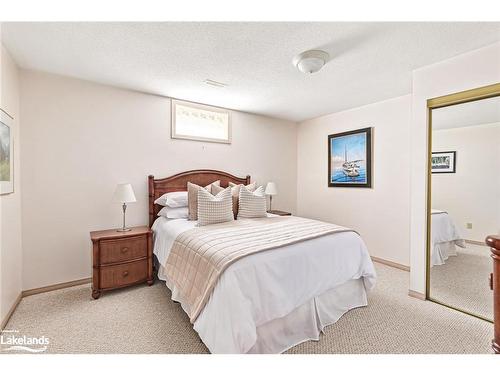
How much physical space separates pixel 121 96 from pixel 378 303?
Result: 12.4 feet

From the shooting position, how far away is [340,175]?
393 centimetres

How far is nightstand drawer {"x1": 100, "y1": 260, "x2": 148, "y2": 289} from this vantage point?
2.35 metres

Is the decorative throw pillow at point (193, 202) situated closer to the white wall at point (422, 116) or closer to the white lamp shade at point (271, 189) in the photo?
the white lamp shade at point (271, 189)

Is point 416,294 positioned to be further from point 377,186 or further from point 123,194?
point 123,194

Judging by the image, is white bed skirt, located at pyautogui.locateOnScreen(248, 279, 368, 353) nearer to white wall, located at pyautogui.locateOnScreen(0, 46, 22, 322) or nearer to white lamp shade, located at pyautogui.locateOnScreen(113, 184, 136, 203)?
white lamp shade, located at pyautogui.locateOnScreen(113, 184, 136, 203)

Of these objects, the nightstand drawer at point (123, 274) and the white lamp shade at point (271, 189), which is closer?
the nightstand drawer at point (123, 274)

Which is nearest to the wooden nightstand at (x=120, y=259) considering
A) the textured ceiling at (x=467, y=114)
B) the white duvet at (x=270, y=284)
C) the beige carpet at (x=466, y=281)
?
the white duvet at (x=270, y=284)

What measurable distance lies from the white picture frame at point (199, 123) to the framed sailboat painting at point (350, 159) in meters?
1.86

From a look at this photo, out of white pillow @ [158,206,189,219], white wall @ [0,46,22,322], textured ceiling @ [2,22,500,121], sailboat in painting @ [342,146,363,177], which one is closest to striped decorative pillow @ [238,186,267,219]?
white pillow @ [158,206,189,219]

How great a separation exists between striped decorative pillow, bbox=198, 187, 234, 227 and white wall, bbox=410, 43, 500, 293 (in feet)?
6.67

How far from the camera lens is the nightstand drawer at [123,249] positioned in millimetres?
2346
